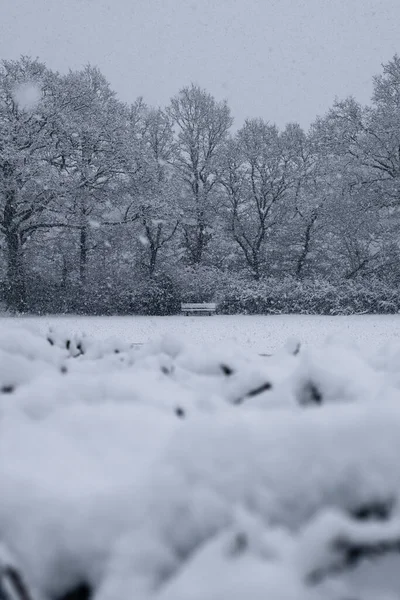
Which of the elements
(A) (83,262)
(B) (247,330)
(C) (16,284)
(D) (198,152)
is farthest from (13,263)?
(D) (198,152)

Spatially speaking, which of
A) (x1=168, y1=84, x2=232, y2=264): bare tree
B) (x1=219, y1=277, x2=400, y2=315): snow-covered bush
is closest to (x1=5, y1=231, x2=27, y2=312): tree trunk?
(x1=219, y1=277, x2=400, y2=315): snow-covered bush

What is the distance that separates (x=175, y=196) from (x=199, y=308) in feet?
19.2

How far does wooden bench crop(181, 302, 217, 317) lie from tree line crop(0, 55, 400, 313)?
0.95 m

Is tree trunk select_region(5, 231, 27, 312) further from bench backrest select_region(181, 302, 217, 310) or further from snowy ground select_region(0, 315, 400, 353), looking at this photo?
bench backrest select_region(181, 302, 217, 310)

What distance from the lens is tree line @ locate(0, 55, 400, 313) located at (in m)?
19.7

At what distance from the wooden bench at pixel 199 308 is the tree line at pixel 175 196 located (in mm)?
946

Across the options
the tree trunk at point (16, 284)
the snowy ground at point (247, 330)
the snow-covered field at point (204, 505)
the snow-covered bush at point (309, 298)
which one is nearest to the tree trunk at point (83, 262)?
the tree trunk at point (16, 284)

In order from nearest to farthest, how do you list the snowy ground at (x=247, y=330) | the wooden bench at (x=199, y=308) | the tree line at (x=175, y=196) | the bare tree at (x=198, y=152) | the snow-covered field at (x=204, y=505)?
the snow-covered field at (x=204, y=505), the snowy ground at (x=247, y=330), the wooden bench at (x=199, y=308), the tree line at (x=175, y=196), the bare tree at (x=198, y=152)

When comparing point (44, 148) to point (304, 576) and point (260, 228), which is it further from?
point (304, 576)

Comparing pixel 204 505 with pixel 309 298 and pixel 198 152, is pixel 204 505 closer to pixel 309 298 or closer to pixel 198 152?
pixel 309 298

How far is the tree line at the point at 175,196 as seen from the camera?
19.7 meters

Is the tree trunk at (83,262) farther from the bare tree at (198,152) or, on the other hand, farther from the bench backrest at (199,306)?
the bare tree at (198,152)

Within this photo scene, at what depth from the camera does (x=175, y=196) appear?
22.5m

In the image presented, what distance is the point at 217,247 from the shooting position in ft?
87.0
